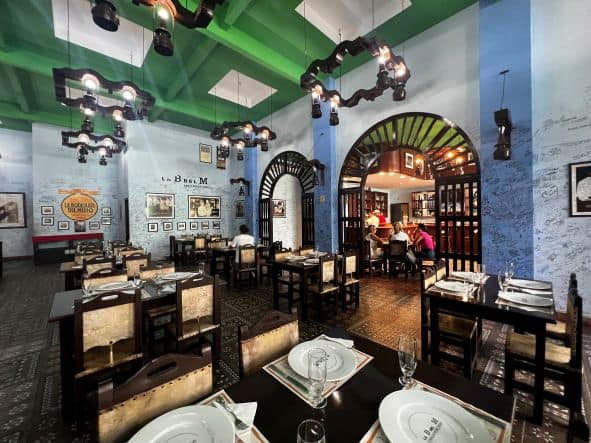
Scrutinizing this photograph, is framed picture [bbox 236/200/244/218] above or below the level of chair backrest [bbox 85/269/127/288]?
above

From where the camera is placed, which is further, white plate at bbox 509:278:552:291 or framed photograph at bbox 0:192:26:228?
framed photograph at bbox 0:192:26:228

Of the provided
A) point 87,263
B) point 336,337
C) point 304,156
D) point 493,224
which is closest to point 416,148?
point 493,224

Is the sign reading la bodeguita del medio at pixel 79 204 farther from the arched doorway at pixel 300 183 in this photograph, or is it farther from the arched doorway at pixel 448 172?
the arched doorway at pixel 448 172

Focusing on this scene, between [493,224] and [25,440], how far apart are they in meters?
5.88

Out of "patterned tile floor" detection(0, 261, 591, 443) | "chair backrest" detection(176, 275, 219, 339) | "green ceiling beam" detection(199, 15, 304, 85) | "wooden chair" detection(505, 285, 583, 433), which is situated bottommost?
"patterned tile floor" detection(0, 261, 591, 443)

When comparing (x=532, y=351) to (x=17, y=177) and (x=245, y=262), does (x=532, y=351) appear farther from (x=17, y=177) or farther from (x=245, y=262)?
(x=17, y=177)

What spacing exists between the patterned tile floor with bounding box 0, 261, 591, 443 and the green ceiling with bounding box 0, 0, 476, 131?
4.92 metres

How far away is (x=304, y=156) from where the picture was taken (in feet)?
25.2

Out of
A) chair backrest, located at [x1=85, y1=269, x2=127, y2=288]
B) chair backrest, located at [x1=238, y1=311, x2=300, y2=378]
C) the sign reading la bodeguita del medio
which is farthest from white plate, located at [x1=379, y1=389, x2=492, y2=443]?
the sign reading la bodeguita del medio

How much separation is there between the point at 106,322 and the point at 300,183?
6.93m

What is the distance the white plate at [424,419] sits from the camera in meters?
0.83

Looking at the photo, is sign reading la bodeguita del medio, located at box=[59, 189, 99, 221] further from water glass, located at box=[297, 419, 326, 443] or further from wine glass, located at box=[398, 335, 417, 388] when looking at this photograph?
wine glass, located at box=[398, 335, 417, 388]

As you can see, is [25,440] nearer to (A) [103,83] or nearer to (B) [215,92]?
(A) [103,83]

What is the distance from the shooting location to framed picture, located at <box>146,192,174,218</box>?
359 inches
